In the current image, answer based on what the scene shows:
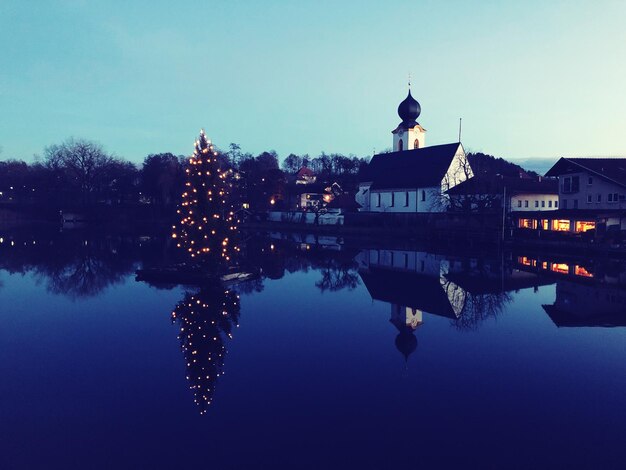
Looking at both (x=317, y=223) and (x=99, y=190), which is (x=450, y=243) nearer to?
(x=317, y=223)

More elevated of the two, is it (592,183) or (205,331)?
(592,183)

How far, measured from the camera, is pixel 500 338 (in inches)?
538

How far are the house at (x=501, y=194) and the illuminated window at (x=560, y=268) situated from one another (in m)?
19.1

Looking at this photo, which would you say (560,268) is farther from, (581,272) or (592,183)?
(592,183)

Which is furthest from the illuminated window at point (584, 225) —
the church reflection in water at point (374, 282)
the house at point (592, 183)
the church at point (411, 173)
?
the church at point (411, 173)

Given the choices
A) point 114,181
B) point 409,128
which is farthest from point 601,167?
point 114,181

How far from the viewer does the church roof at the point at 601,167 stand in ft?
127

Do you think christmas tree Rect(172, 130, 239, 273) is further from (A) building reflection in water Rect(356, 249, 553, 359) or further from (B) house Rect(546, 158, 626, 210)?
(B) house Rect(546, 158, 626, 210)

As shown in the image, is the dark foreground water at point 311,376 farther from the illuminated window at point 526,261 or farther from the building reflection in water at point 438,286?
the illuminated window at point 526,261

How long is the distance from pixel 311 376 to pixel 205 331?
15.2 feet

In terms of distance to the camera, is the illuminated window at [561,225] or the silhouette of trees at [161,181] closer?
the illuminated window at [561,225]

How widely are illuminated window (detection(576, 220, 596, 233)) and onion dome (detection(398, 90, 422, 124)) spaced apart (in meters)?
36.3

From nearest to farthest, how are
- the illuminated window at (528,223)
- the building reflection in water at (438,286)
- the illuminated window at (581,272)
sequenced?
the building reflection in water at (438,286) → the illuminated window at (581,272) → the illuminated window at (528,223)

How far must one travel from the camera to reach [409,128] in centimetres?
7075
